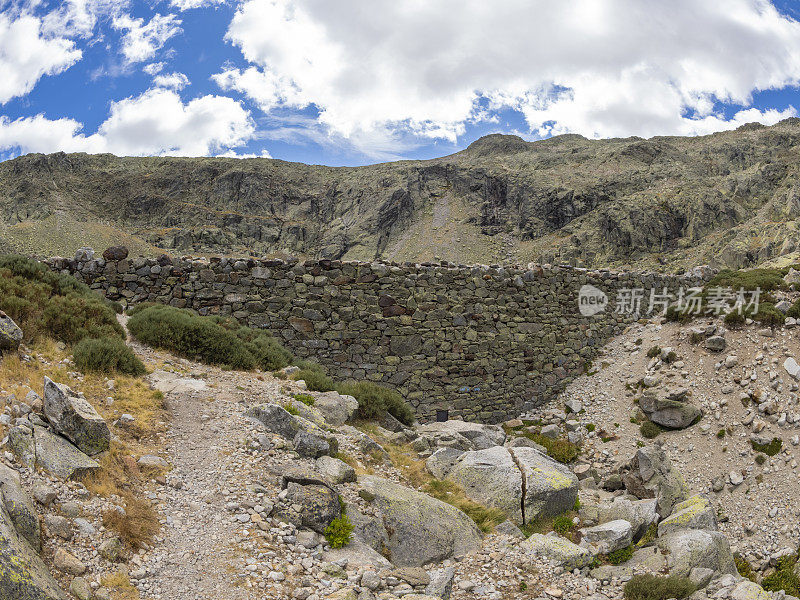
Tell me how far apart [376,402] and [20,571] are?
7628 mm

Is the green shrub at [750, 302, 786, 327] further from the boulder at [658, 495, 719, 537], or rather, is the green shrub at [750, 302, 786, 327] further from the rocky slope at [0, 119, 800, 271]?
the rocky slope at [0, 119, 800, 271]

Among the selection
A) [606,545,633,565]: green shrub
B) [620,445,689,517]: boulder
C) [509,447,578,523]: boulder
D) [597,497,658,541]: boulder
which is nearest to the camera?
[606,545,633,565]: green shrub

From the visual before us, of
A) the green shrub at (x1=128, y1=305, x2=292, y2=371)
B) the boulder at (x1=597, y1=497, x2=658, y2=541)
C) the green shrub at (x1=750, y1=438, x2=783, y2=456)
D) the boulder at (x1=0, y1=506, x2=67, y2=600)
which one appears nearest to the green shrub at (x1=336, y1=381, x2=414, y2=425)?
the green shrub at (x1=128, y1=305, x2=292, y2=371)

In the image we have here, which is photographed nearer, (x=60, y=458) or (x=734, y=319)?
(x=60, y=458)

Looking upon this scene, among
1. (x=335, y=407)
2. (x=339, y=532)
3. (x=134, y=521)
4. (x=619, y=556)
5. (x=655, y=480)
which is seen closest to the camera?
(x=134, y=521)

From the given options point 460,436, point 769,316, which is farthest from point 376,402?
point 769,316

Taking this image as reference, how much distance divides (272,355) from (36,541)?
7402 millimetres

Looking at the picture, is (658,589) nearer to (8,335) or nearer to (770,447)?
(770,447)

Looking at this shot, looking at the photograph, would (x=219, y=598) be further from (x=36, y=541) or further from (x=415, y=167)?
(x=415, y=167)

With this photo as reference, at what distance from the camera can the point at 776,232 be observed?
47688mm

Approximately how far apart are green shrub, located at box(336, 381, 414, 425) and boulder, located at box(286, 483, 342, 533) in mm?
4309

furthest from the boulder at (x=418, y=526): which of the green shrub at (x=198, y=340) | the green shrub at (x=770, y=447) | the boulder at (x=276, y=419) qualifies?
the green shrub at (x=770, y=447)

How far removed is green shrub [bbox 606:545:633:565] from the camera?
7.56 metres

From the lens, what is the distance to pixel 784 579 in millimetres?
8664
